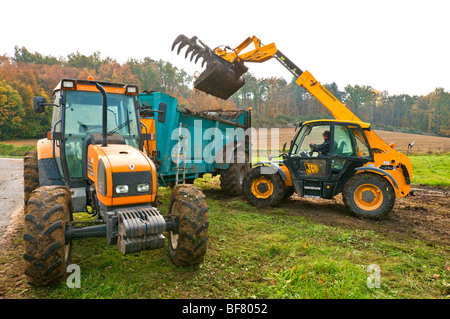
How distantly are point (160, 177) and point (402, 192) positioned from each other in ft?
17.6

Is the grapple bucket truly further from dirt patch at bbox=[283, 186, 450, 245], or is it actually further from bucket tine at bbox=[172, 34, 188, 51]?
dirt patch at bbox=[283, 186, 450, 245]

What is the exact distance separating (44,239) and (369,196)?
19.6 feet

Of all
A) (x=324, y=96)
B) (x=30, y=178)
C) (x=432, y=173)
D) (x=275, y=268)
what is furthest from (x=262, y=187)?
(x=432, y=173)

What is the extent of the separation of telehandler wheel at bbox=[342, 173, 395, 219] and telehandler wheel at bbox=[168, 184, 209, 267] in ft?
13.1

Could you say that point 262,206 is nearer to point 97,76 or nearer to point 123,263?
point 123,263

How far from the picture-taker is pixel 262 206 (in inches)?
292

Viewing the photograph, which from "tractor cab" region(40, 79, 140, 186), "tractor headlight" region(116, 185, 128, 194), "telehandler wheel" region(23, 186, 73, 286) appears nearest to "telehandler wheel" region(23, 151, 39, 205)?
"tractor cab" region(40, 79, 140, 186)

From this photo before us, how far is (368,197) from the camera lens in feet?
20.8

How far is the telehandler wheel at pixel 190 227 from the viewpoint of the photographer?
144 inches

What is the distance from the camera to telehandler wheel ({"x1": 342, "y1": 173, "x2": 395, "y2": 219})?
610cm

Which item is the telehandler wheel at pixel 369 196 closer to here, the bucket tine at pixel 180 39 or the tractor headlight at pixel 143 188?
the tractor headlight at pixel 143 188

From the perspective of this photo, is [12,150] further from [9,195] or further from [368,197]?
[368,197]
